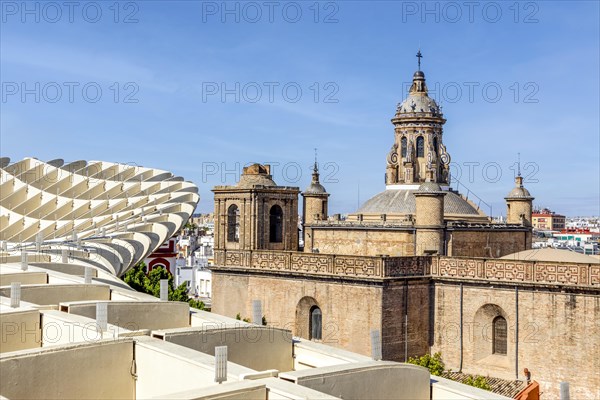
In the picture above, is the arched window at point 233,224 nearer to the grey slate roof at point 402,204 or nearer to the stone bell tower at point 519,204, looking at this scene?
the grey slate roof at point 402,204

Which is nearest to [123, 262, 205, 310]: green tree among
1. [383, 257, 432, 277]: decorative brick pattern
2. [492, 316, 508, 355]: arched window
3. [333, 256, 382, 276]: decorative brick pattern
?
[333, 256, 382, 276]: decorative brick pattern

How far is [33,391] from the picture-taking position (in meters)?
10.8

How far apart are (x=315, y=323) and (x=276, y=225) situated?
689 centimetres

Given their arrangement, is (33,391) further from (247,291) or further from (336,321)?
(247,291)

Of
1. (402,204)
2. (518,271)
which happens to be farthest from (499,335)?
(402,204)

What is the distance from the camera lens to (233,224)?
38.2 metres

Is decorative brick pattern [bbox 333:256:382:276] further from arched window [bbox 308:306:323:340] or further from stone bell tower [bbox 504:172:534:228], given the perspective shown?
stone bell tower [bbox 504:172:534:228]

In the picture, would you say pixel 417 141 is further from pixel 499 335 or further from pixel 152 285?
pixel 152 285

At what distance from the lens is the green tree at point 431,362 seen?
28516mm

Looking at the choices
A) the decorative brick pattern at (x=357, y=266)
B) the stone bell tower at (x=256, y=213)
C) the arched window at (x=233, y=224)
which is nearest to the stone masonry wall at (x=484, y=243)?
the decorative brick pattern at (x=357, y=266)

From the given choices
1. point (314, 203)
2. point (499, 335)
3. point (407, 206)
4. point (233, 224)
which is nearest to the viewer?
point (499, 335)

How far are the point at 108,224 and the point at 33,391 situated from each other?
2650 centimetres

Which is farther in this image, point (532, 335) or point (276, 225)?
point (276, 225)

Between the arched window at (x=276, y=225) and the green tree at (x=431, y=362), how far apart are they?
428 inches
